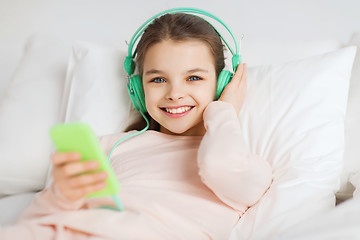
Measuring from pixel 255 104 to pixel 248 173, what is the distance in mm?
305

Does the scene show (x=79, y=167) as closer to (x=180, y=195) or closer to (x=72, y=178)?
(x=72, y=178)

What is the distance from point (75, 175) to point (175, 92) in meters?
0.42

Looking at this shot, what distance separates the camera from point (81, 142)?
2.19ft

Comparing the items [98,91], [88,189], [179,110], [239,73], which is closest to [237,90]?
[239,73]

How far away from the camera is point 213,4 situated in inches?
63.6

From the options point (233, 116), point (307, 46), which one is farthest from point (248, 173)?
point (307, 46)

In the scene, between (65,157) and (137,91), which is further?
(137,91)

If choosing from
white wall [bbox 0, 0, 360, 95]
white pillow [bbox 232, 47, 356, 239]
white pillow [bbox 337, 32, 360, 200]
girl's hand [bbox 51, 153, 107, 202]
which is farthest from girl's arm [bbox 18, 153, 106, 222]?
white wall [bbox 0, 0, 360, 95]

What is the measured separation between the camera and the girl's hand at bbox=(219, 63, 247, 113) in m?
1.11

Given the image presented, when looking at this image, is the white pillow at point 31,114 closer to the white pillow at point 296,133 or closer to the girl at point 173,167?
the girl at point 173,167

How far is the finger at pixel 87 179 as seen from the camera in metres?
0.69

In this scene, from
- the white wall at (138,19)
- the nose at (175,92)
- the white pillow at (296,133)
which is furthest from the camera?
the white wall at (138,19)

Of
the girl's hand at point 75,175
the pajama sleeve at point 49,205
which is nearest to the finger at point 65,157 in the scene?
the girl's hand at point 75,175

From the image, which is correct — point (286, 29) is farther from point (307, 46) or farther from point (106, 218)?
point (106, 218)
